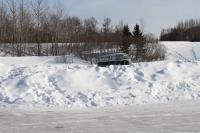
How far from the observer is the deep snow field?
13039mm

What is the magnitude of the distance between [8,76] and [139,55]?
4789 centimetres

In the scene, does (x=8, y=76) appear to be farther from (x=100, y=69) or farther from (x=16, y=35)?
(x=16, y=35)

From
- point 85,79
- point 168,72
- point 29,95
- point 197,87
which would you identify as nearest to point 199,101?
point 197,87

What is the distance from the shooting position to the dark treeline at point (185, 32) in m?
121

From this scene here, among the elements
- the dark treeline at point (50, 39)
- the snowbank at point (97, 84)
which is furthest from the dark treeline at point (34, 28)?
the snowbank at point (97, 84)

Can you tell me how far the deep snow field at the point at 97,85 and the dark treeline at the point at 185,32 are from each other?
104590mm

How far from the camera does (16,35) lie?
64938 mm

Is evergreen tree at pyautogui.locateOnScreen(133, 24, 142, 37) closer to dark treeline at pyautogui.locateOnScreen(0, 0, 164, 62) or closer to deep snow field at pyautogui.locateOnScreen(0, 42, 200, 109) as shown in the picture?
dark treeline at pyautogui.locateOnScreen(0, 0, 164, 62)

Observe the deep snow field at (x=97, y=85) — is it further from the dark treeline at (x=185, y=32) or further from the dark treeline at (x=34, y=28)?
the dark treeline at (x=185, y=32)

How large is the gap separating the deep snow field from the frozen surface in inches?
35.6

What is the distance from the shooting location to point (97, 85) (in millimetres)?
14586

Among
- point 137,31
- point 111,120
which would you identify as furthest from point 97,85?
point 137,31

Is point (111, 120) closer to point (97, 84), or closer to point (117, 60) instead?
point (97, 84)

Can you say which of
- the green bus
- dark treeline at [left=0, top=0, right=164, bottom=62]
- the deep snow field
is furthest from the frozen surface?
dark treeline at [left=0, top=0, right=164, bottom=62]
